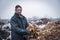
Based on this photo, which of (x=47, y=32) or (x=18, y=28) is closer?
(x=18, y=28)

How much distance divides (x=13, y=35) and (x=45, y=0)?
1.03m

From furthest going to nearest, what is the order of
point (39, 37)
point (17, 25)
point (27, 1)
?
point (27, 1)
point (39, 37)
point (17, 25)

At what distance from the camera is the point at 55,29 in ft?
8.25

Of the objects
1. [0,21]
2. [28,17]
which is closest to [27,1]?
[28,17]

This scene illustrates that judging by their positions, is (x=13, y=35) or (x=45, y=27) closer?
(x=13, y=35)

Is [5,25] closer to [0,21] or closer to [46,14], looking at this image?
[0,21]

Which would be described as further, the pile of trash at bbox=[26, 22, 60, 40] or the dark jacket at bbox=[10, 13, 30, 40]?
the pile of trash at bbox=[26, 22, 60, 40]

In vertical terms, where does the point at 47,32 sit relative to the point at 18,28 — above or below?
below

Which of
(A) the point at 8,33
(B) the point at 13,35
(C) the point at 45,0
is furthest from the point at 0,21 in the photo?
(C) the point at 45,0

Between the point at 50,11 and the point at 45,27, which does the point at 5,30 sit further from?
the point at 50,11

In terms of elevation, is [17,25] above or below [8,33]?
above

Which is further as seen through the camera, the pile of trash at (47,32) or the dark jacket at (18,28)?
the pile of trash at (47,32)

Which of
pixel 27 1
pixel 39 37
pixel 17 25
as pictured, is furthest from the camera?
pixel 27 1

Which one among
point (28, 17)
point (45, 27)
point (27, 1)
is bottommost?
point (45, 27)
